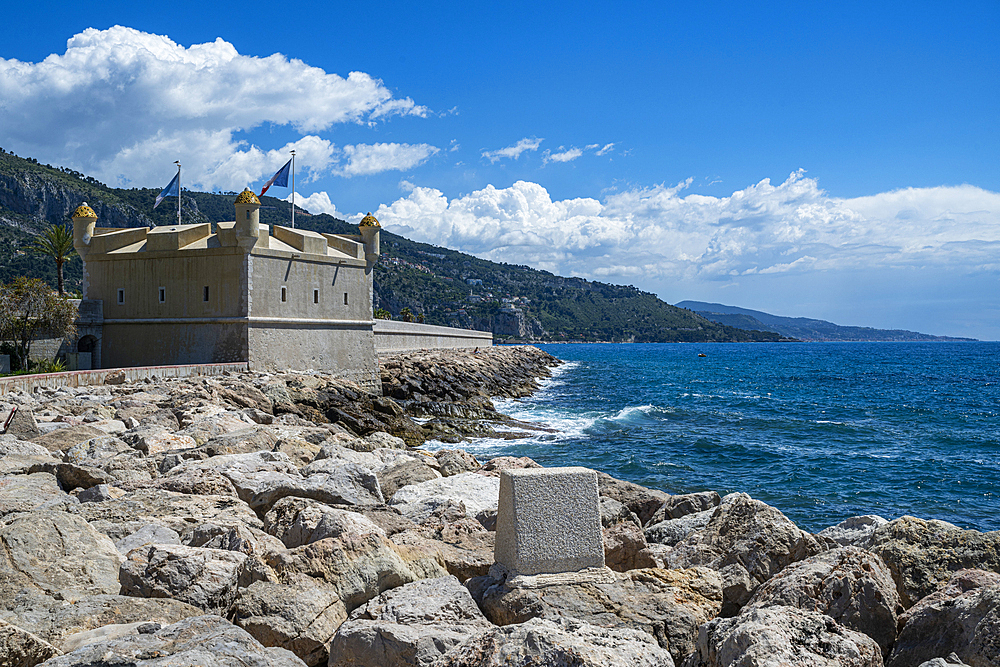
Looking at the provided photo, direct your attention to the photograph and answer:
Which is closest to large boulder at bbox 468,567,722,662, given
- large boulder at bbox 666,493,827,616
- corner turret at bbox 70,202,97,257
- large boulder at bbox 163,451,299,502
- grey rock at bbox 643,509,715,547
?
large boulder at bbox 666,493,827,616

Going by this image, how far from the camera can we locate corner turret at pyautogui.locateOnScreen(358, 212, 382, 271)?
27.2 meters

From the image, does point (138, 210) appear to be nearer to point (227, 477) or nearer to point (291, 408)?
point (291, 408)

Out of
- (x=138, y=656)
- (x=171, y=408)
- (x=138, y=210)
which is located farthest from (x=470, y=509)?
(x=138, y=210)

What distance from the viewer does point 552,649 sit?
347 centimetres

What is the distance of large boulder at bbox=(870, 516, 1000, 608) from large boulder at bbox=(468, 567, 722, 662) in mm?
1280

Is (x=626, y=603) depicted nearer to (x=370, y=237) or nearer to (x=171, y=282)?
(x=171, y=282)

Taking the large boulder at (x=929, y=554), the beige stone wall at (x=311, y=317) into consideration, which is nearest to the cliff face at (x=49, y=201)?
the beige stone wall at (x=311, y=317)

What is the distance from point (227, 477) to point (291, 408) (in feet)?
39.3

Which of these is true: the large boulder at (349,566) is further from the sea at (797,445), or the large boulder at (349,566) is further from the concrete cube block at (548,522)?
the sea at (797,445)

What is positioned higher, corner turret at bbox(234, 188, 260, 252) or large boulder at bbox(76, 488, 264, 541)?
corner turret at bbox(234, 188, 260, 252)

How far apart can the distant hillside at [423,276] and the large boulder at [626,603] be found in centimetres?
2366

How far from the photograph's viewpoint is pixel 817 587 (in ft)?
14.0

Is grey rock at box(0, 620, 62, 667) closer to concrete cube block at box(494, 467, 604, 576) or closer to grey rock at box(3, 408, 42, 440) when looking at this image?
concrete cube block at box(494, 467, 604, 576)

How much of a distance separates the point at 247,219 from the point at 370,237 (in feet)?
20.2
